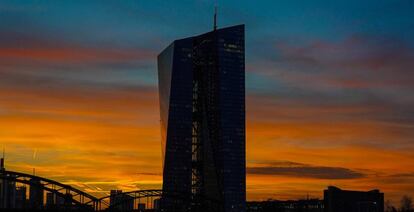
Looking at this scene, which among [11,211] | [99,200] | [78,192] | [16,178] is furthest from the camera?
[99,200]

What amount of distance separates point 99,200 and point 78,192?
46.1 feet

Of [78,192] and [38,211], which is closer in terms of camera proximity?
[38,211]

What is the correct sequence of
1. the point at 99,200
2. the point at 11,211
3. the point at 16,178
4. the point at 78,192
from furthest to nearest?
the point at 99,200, the point at 78,192, the point at 16,178, the point at 11,211

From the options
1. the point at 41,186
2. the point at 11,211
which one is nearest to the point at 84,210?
the point at 41,186

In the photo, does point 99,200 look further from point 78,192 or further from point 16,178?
point 16,178

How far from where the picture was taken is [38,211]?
164125mm

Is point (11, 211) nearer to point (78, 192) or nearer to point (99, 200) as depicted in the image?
point (78, 192)

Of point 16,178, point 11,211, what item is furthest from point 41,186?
point 11,211

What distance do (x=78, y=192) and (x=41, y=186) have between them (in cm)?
1060

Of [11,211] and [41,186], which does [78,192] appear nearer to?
[41,186]

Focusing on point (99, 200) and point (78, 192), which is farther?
point (99, 200)

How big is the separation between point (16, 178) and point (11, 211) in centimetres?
1340

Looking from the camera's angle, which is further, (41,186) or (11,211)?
(41,186)

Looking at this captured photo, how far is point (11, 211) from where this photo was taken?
510ft
